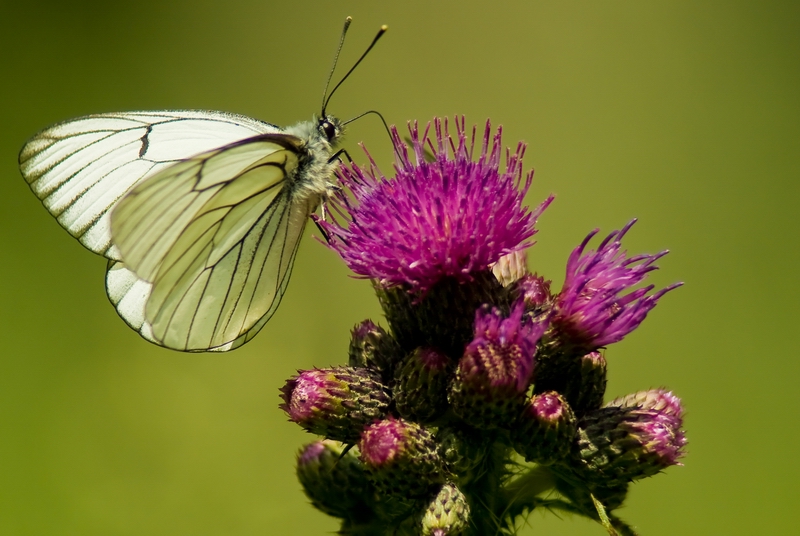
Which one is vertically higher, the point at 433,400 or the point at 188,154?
the point at 188,154

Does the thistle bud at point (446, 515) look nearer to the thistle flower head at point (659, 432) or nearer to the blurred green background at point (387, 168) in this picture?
the thistle flower head at point (659, 432)

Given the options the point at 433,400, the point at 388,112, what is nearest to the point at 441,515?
the point at 433,400

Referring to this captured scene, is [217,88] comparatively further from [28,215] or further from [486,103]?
[486,103]

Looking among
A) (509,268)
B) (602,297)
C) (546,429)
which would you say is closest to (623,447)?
(546,429)

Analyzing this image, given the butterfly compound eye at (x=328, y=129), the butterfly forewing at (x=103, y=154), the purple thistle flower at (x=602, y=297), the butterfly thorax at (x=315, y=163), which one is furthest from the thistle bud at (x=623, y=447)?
the butterfly forewing at (x=103, y=154)

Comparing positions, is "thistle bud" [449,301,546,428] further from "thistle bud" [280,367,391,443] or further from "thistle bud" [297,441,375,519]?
"thistle bud" [297,441,375,519]
